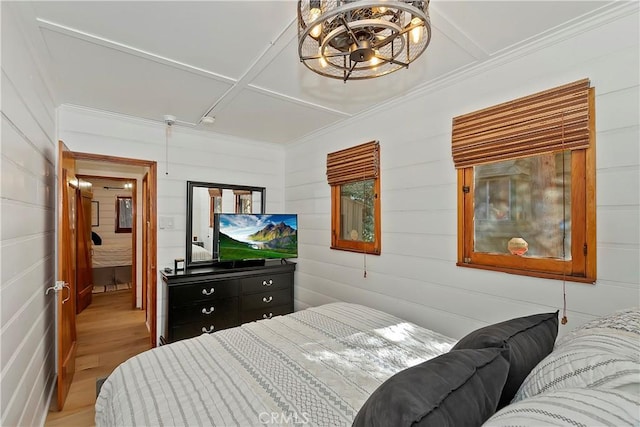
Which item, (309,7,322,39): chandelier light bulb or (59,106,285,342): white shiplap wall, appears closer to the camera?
(309,7,322,39): chandelier light bulb

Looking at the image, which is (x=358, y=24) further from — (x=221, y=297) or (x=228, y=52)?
(x=221, y=297)

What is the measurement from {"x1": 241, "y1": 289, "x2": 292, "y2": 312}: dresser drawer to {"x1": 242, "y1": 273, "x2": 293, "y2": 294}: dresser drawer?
2.2 inches

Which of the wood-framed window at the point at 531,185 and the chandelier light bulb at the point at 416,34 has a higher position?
the chandelier light bulb at the point at 416,34

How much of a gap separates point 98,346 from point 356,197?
331 cm

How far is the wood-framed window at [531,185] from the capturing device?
1621mm

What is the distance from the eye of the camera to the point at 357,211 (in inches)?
122

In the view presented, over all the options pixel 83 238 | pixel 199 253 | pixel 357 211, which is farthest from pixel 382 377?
pixel 83 238

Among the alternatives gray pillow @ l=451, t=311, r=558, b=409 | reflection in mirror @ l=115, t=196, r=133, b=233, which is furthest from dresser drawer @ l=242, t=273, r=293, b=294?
reflection in mirror @ l=115, t=196, r=133, b=233

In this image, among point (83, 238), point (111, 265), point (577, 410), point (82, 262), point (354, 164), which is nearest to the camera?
point (577, 410)

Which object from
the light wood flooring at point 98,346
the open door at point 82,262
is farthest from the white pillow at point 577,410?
the open door at point 82,262

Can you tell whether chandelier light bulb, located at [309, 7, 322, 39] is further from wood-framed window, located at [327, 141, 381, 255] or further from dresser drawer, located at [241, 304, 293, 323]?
dresser drawer, located at [241, 304, 293, 323]

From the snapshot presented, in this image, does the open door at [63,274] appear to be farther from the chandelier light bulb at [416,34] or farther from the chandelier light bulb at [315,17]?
the chandelier light bulb at [416,34]

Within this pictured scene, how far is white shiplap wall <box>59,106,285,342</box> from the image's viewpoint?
290 cm

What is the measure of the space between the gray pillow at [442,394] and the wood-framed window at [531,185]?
1.21 metres
